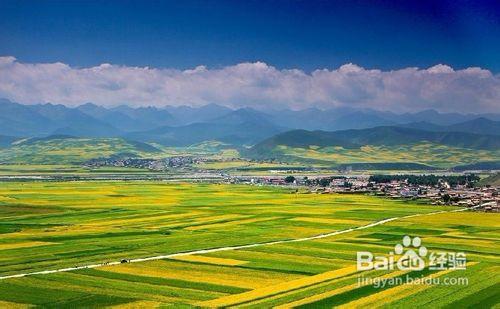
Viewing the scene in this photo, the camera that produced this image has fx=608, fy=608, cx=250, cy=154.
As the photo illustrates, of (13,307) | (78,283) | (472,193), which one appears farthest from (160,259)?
(472,193)

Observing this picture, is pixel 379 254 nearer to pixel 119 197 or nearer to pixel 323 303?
pixel 323 303

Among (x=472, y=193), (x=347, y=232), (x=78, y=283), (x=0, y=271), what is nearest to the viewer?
(x=78, y=283)
